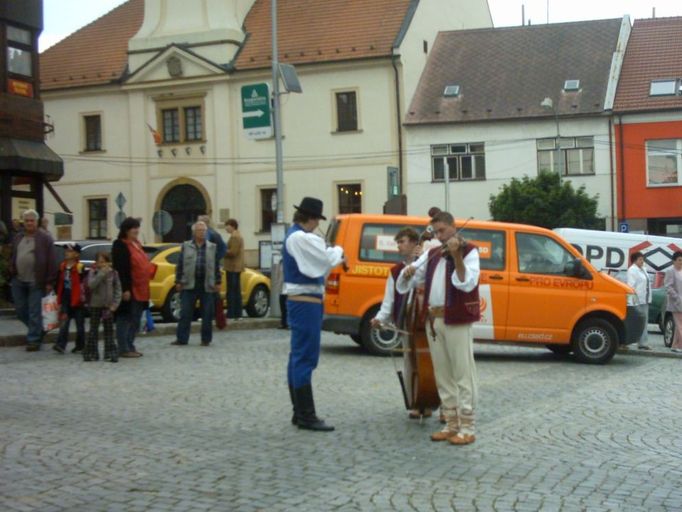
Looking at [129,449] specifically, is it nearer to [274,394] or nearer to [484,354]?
[274,394]

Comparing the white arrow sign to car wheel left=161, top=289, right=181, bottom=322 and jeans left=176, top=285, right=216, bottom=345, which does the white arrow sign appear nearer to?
car wheel left=161, top=289, right=181, bottom=322

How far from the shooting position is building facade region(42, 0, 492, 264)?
4588cm

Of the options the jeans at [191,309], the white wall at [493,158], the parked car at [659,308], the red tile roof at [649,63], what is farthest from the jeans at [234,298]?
the red tile roof at [649,63]

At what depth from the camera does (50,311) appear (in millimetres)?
14742

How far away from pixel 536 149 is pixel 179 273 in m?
29.9

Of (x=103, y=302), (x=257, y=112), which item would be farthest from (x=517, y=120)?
(x=103, y=302)

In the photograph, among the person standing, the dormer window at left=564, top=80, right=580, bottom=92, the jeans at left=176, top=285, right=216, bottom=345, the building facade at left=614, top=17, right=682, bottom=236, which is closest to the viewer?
the person standing

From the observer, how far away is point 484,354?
1680 centimetres

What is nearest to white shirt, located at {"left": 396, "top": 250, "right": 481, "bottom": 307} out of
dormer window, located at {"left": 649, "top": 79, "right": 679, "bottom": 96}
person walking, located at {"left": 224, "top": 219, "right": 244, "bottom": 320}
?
person walking, located at {"left": 224, "top": 219, "right": 244, "bottom": 320}

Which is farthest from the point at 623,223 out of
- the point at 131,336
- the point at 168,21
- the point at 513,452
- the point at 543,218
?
the point at 513,452

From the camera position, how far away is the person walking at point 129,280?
46.7ft

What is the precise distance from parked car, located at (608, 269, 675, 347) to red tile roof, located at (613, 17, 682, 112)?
1735cm

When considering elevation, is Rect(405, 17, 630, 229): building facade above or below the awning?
above

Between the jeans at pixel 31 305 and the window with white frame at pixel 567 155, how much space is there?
30674mm
